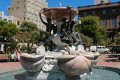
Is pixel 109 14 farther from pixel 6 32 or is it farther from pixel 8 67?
pixel 8 67

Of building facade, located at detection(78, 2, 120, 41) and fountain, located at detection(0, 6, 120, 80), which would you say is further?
building facade, located at detection(78, 2, 120, 41)

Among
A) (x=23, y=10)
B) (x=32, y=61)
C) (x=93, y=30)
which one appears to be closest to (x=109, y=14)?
(x=93, y=30)

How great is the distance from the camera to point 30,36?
49.2 meters

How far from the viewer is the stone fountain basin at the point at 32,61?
32.3 feet

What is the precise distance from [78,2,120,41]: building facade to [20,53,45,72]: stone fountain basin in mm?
62024

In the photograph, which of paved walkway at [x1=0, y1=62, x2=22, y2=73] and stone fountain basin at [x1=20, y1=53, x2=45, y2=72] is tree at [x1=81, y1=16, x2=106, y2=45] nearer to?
paved walkway at [x1=0, y1=62, x2=22, y2=73]

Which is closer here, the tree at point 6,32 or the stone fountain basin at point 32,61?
the stone fountain basin at point 32,61

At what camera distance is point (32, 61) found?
9.84m

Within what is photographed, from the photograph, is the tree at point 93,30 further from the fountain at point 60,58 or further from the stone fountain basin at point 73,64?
the stone fountain basin at point 73,64

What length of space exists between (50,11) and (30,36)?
36.8 meters

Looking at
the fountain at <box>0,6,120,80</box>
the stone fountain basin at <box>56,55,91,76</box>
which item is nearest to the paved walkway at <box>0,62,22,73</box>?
the fountain at <box>0,6,120,80</box>

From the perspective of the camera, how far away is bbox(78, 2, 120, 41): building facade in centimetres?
7150

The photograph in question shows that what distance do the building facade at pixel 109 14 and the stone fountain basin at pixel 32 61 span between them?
6202 cm

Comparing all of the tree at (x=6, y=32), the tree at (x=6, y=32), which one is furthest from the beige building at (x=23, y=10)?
the tree at (x=6, y=32)
